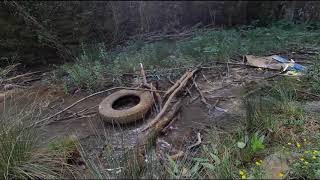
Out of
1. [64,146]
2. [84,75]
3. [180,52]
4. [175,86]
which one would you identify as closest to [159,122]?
[175,86]

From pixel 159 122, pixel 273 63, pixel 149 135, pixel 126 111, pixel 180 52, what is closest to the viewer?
pixel 149 135

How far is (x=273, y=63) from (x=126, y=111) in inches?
104

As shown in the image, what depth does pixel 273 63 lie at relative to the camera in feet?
16.6

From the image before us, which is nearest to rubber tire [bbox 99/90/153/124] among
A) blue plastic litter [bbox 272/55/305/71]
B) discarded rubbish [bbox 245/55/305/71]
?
discarded rubbish [bbox 245/55/305/71]

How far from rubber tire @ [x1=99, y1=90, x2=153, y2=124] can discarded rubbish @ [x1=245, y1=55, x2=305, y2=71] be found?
6.41 feet

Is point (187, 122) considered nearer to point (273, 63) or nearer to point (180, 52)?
point (273, 63)

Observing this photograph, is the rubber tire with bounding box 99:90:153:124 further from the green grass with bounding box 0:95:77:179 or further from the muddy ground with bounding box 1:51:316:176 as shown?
the green grass with bounding box 0:95:77:179

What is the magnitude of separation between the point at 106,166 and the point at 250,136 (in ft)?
4.28

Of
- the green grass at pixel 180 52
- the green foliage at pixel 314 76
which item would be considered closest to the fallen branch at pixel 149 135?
the green grass at pixel 180 52

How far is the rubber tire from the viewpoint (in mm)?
3688

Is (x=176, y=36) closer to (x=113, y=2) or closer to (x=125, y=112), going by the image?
(x=113, y=2)

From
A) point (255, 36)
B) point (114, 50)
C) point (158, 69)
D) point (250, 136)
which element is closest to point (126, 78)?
point (158, 69)

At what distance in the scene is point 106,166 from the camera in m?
2.58

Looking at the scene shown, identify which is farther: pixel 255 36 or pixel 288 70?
pixel 255 36
